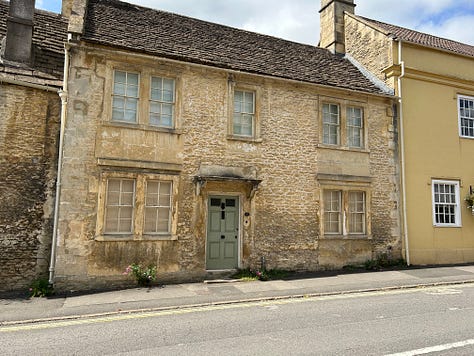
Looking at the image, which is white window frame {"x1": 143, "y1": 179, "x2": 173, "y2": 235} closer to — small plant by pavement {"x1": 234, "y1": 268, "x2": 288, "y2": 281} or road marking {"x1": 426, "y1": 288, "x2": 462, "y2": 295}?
small plant by pavement {"x1": 234, "y1": 268, "x2": 288, "y2": 281}

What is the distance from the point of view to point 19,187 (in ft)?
32.4

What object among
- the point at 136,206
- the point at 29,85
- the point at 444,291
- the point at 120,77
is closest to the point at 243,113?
the point at 120,77

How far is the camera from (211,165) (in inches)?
460

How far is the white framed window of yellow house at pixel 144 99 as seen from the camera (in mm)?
11008

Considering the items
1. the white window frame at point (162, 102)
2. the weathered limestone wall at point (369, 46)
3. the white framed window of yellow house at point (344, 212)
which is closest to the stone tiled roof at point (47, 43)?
the white window frame at point (162, 102)

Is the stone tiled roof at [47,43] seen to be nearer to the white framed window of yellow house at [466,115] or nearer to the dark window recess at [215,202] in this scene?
the dark window recess at [215,202]

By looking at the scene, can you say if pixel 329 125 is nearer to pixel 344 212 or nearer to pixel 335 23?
pixel 344 212

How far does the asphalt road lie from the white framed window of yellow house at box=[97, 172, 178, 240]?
3494mm

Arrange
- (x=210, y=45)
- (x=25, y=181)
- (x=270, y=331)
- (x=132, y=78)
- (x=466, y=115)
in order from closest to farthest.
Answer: (x=270, y=331)
(x=25, y=181)
(x=132, y=78)
(x=210, y=45)
(x=466, y=115)

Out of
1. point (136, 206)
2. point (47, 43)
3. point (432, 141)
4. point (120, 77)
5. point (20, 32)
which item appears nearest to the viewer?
point (136, 206)

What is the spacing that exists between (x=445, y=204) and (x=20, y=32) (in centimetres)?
1572

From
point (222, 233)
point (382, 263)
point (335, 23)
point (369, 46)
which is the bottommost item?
point (382, 263)

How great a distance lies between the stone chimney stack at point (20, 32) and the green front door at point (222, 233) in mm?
6799

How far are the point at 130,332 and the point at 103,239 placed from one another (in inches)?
176
